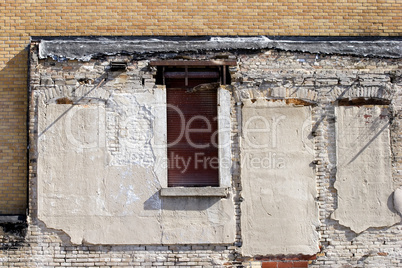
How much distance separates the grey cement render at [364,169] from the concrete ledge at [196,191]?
203 cm

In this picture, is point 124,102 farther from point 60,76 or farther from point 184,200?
point 184,200

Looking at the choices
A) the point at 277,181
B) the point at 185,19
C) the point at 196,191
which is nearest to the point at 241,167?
the point at 277,181

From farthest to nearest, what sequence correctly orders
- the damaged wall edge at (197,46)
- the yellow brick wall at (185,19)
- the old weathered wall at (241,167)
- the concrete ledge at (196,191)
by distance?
the yellow brick wall at (185,19)
the damaged wall edge at (197,46)
the old weathered wall at (241,167)
the concrete ledge at (196,191)

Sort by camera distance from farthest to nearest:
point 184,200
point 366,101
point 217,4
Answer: point 217,4
point 366,101
point 184,200

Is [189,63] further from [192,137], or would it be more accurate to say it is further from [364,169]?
[364,169]

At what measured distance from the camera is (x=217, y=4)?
259 inches

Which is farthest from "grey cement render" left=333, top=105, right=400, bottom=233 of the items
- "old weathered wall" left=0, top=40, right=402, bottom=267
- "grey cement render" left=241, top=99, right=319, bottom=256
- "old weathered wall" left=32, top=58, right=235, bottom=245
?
"old weathered wall" left=32, top=58, right=235, bottom=245

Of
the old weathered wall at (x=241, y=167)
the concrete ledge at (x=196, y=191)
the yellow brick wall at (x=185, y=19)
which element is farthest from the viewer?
the yellow brick wall at (x=185, y=19)

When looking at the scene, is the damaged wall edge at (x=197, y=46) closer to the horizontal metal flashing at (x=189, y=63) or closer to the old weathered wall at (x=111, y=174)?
the horizontal metal flashing at (x=189, y=63)

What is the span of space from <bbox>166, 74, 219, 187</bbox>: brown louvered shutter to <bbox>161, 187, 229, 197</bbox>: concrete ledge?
0.83 ft

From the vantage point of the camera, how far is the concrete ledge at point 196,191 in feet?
18.4

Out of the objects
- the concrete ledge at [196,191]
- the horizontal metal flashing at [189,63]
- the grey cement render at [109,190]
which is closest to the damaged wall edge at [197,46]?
the horizontal metal flashing at [189,63]

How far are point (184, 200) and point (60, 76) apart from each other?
3020mm

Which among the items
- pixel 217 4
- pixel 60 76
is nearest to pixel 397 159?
pixel 217 4
